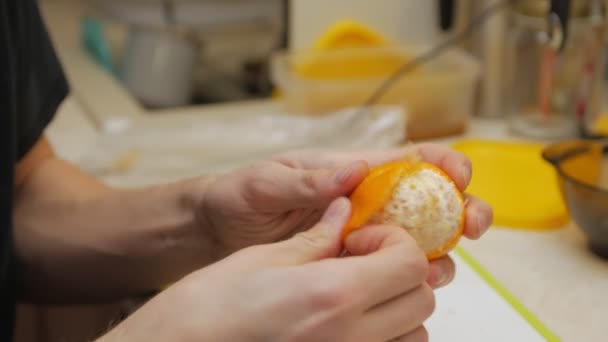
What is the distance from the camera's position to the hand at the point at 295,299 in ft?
1.57

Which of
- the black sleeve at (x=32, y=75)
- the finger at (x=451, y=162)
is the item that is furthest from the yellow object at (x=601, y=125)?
the black sleeve at (x=32, y=75)

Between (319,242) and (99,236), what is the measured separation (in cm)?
37

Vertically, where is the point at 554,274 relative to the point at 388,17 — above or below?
below

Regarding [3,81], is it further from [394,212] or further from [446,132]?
[446,132]

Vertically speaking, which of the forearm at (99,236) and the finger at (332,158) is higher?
the finger at (332,158)

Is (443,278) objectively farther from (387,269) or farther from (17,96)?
(17,96)

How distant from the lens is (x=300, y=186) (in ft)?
2.18

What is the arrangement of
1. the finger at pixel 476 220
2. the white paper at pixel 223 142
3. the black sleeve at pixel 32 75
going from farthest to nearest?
the white paper at pixel 223 142
the black sleeve at pixel 32 75
the finger at pixel 476 220

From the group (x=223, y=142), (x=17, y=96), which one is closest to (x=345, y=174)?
(x=17, y=96)

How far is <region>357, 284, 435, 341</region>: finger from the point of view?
51 centimetres

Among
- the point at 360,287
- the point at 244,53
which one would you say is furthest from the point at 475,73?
the point at 360,287

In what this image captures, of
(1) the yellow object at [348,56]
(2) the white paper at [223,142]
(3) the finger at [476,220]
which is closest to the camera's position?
(3) the finger at [476,220]

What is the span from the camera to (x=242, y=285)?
1.61 ft

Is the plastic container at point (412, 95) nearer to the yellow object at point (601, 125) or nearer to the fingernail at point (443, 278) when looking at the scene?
the yellow object at point (601, 125)
